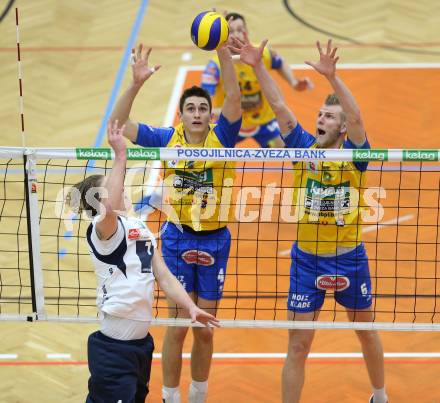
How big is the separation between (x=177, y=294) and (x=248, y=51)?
221 cm

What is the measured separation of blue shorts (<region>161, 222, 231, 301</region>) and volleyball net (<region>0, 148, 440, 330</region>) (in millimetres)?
293

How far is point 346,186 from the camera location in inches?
294

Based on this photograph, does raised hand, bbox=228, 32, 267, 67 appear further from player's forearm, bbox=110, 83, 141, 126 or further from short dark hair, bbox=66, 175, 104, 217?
short dark hair, bbox=66, 175, 104, 217

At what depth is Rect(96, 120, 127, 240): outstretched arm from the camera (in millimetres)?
6273

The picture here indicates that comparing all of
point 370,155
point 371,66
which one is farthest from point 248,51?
point 371,66

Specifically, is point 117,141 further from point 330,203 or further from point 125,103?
point 330,203

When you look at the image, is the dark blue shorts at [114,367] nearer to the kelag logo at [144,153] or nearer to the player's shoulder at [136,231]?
the player's shoulder at [136,231]

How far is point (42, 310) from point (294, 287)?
2.00 m

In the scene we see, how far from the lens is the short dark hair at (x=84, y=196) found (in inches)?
255

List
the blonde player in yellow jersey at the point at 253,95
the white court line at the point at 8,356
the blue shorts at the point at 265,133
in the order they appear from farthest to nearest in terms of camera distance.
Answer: the blue shorts at the point at 265,133 → the blonde player in yellow jersey at the point at 253,95 → the white court line at the point at 8,356

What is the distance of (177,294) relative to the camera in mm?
6629

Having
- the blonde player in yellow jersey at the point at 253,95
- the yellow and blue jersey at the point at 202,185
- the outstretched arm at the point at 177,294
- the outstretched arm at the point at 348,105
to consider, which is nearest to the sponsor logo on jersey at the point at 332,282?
the yellow and blue jersey at the point at 202,185

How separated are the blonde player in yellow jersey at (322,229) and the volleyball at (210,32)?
56 centimetres

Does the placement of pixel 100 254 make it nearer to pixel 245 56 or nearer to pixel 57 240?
pixel 245 56
